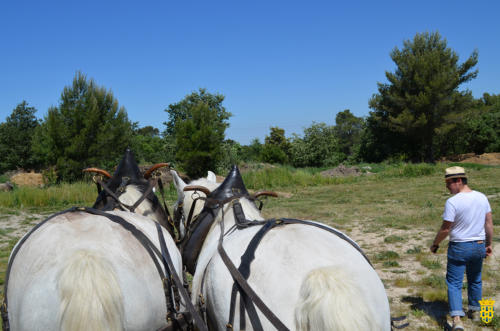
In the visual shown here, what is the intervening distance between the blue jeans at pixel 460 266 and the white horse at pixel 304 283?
2.21 meters

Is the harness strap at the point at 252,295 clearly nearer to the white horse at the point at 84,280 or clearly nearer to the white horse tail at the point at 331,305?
the white horse tail at the point at 331,305

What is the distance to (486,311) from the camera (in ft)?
11.9

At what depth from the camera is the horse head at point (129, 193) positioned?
118 inches

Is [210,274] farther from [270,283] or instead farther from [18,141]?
[18,141]

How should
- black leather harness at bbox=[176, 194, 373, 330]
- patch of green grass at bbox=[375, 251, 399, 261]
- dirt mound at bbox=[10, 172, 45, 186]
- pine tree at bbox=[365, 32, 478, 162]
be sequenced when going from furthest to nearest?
1. pine tree at bbox=[365, 32, 478, 162]
2. dirt mound at bbox=[10, 172, 45, 186]
3. patch of green grass at bbox=[375, 251, 399, 261]
4. black leather harness at bbox=[176, 194, 373, 330]

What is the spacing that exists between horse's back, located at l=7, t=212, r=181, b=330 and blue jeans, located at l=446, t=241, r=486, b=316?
9.98 ft

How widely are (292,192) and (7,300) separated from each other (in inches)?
596

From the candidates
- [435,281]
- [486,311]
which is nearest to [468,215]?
[486,311]

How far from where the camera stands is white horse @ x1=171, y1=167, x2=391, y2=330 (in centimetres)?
146

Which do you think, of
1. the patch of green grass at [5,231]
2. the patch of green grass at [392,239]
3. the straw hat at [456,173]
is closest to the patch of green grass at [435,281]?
the straw hat at [456,173]

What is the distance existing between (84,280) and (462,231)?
3531mm

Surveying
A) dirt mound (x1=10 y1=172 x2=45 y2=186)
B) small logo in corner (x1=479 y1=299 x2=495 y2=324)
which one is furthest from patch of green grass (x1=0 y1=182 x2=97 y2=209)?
small logo in corner (x1=479 y1=299 x2=495 y2=324)

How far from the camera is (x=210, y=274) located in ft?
6.48

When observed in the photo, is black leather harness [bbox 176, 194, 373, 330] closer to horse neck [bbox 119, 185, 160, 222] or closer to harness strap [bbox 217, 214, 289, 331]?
harness strap [bbox 217, 214, 289, 331]
